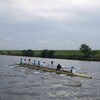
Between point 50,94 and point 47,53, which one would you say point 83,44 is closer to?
point 47,53

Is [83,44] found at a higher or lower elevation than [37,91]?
higher

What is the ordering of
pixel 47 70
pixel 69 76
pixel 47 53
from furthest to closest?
pixel 47 53 → pixel 47 70 → pixel 69 76

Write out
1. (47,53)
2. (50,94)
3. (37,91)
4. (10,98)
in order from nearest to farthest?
(10,98), (50,94), (37,91), (47,53)

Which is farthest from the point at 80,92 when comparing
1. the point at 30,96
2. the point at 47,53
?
the point at 47,53

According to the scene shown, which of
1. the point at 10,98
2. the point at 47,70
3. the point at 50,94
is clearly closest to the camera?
Answer: the point at 10,98

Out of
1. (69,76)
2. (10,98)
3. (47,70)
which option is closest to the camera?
(10,98)

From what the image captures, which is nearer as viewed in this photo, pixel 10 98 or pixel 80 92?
pixel 10 98

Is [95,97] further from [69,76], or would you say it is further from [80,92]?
[69,76]

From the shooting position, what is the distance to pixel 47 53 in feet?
638

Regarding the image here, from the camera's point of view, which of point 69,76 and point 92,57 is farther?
point 92,57

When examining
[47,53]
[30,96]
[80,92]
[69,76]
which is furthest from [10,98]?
[47,53]

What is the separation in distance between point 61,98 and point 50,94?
2.81 meters

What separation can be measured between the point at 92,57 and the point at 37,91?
130m

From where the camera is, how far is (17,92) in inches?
1474
